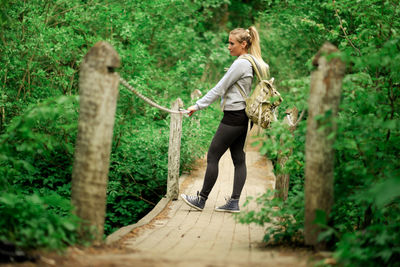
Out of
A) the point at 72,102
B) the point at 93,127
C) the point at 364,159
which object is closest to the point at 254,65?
the point at 364,159

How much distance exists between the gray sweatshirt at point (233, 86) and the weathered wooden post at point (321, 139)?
207cm

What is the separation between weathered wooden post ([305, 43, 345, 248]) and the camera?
3797mm

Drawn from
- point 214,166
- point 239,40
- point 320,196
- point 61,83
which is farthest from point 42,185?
point 320,196

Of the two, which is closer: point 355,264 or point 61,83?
point 355,264

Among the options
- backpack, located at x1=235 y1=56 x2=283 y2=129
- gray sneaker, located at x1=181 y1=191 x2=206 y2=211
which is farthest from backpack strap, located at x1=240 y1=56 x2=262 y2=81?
gray sneaker, located at x1=181 y1=191 x2=206 y2=211

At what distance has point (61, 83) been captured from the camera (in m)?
9.49

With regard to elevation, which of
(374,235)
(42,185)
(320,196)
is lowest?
(42,185)

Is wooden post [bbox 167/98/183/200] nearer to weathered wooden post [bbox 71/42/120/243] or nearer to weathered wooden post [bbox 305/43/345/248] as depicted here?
weathered wooden post [bbox 71/42/120/243]

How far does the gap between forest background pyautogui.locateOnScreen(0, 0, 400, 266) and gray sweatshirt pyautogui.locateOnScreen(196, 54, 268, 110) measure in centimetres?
68

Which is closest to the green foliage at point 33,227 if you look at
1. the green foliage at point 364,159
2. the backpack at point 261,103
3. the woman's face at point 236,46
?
the green foliage at point 364,159

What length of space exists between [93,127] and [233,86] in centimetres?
250

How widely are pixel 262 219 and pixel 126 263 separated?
5.00ft

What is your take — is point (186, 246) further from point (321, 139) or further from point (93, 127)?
point (321, 139)

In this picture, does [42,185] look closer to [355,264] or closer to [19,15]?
[19,15]
